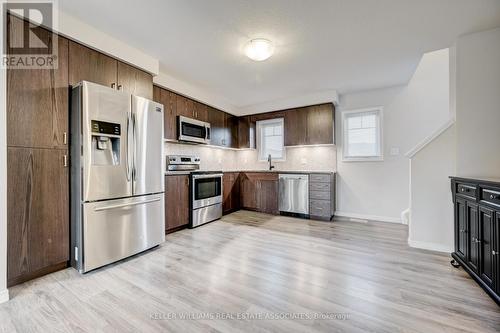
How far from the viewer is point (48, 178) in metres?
2.05

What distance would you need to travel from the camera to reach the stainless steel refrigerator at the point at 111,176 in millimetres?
2096

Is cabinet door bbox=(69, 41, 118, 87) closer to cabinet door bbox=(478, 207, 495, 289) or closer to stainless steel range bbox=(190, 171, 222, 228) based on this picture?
stainless steel range bbox=(190, 171, 222, 228)

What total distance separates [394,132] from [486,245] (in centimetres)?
280

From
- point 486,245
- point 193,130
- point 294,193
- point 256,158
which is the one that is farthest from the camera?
point 256,158

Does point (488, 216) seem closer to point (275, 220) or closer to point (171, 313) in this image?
point (171, 313)

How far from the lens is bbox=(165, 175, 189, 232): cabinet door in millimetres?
3266

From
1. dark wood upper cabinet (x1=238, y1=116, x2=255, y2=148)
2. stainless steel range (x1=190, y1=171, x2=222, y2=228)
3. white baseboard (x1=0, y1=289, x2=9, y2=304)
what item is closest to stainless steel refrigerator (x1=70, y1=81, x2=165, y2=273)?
white baseboard (x1=0, y1=289, x2=9, y2=304)

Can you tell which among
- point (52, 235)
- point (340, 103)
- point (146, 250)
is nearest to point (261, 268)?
point (146, 250)

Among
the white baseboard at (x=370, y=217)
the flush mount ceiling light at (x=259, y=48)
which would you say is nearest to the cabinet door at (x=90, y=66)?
the flush mount ceiling light at (x=259, y=48)

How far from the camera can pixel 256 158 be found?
5566 millimetres

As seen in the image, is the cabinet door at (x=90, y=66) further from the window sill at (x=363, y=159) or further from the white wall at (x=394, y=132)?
the window sill at (x=363, y=159)

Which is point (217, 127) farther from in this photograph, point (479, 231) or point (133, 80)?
point (479, 231)

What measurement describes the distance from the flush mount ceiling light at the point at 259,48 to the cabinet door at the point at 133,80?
1450 millimetres

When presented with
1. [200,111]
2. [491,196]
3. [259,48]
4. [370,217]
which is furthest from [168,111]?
[370,217]
